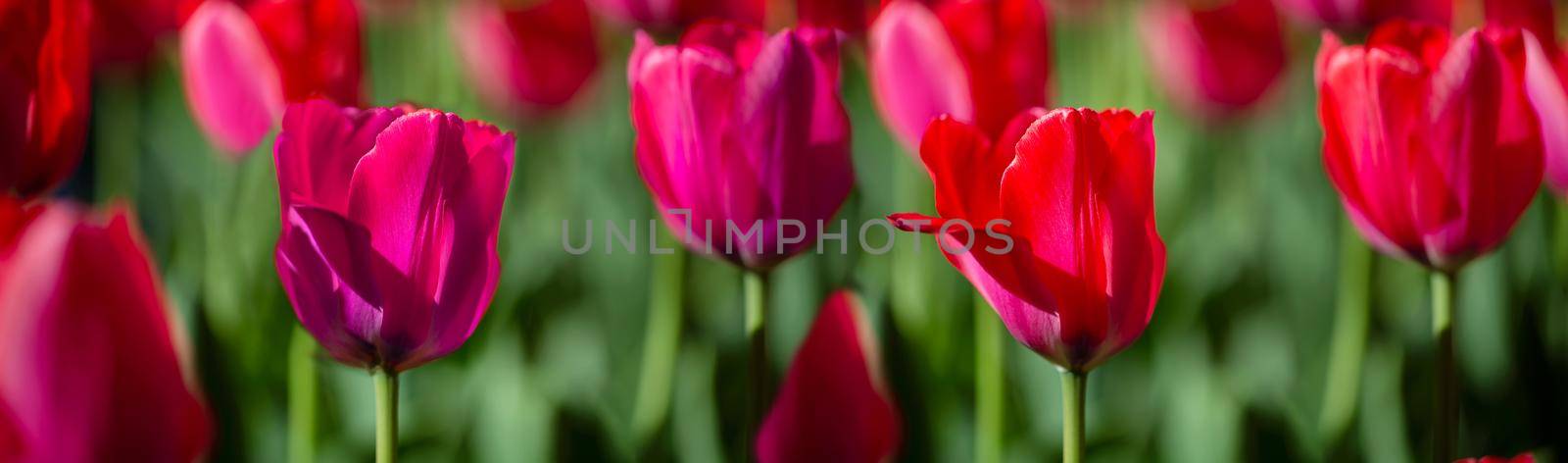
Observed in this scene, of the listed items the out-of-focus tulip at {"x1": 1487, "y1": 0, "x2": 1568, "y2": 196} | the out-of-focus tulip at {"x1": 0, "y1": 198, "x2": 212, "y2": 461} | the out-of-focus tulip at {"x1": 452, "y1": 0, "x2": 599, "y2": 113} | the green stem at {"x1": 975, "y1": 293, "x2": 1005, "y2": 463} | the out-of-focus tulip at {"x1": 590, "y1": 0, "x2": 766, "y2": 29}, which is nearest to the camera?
the out-of-focus tulip at {"x1": 0, "y1": 198, "x2": 212, "y2": 461}

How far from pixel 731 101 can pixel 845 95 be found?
0.63 meters

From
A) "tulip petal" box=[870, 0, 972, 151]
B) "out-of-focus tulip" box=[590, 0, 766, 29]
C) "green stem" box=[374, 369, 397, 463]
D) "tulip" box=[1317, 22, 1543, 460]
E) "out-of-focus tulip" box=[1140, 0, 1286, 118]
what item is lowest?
"green stem" box=[374, 369, 397, 463]

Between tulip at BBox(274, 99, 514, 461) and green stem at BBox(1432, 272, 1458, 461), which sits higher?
tulip at BBox(274, 99, 514, 461)

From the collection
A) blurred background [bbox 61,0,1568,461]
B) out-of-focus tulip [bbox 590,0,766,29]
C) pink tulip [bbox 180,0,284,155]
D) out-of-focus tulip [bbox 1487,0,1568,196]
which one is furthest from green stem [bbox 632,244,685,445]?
out-of-focus tulip [bbox 1487,0,1568,196]

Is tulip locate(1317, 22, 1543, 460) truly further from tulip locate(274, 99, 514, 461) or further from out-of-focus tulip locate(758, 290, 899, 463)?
tulip locate(274, 99, 514, 461)

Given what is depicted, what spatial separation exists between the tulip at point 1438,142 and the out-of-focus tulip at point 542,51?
59 centimetres

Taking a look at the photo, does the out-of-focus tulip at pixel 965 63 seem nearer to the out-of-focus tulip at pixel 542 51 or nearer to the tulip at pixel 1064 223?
the tulip at pixel 1064 223

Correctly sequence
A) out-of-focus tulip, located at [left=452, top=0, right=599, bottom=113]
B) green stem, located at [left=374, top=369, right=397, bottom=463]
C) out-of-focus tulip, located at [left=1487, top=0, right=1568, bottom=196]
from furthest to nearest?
out-of-focus tulip, located at [left=452, top=0, right=599, bottom=113], out-of-focus tulip, located at [left=1487, top=0, right=1568, bottom=196], green stem, located at [left=374, top=369, right=397, bottom=463]

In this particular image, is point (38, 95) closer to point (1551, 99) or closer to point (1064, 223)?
point (1064, 223)

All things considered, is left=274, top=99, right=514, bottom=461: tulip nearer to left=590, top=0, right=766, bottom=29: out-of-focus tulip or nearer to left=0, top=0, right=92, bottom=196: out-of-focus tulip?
left=0, top=0, right=92, bottom=196: out-of-focus tulip

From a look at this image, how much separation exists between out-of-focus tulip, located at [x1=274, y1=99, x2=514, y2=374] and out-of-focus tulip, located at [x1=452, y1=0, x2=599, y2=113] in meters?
0.53

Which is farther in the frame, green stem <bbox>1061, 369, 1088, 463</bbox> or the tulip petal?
the tulip petal

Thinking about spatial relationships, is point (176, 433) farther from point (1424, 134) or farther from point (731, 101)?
point (1424, 134)

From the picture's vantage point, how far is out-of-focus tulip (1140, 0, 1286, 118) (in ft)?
3.10
